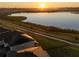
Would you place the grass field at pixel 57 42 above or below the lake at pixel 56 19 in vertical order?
below

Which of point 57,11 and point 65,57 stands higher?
point 57,11

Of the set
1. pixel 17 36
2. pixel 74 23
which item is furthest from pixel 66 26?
pixel 17 36

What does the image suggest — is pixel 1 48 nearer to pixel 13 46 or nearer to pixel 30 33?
pixel 13 46

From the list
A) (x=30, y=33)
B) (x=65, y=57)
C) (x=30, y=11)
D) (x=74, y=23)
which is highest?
(x=30, y=11)

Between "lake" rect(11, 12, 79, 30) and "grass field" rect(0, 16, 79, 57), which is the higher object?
"lake" rect(11, 12, 79, 30)

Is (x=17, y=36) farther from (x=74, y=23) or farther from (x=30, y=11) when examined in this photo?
(x=74, y=23)

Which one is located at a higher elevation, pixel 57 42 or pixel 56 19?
pixel 56 19
